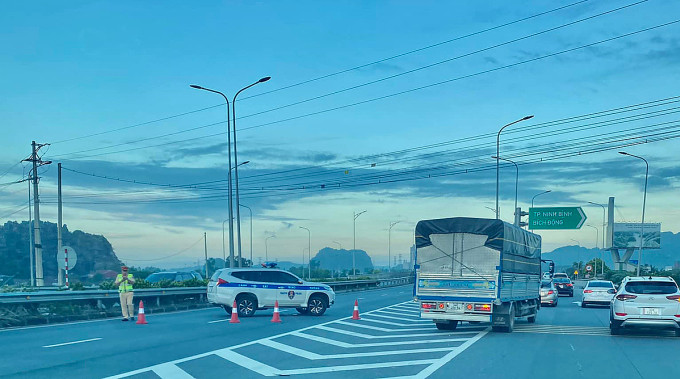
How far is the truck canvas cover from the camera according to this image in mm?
19375

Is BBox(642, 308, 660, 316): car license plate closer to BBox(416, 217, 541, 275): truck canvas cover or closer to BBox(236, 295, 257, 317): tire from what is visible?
BBox(416, 217, 541, 275): truck canvas cover

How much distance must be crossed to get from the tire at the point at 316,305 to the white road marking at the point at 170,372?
1404 centimetres

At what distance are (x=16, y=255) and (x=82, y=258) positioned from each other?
14162 mm

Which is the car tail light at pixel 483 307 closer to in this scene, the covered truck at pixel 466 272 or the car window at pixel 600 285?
the covered truck at pixel 466 272

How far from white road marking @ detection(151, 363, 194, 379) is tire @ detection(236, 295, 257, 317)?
42.4 ft

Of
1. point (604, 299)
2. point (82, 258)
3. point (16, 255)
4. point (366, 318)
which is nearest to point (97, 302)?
point (366, 318)

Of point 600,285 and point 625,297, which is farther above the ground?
point 625,297

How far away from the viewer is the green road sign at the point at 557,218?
60781mm

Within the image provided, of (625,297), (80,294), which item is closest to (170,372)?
(625,297)

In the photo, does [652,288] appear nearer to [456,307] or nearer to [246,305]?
[456,307]

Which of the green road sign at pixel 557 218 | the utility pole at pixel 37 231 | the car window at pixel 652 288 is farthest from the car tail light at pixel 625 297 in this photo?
the green road sign at pixel 557 218

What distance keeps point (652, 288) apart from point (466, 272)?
5.26m

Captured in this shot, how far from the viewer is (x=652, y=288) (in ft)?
63.1

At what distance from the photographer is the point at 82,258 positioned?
11125 cm
